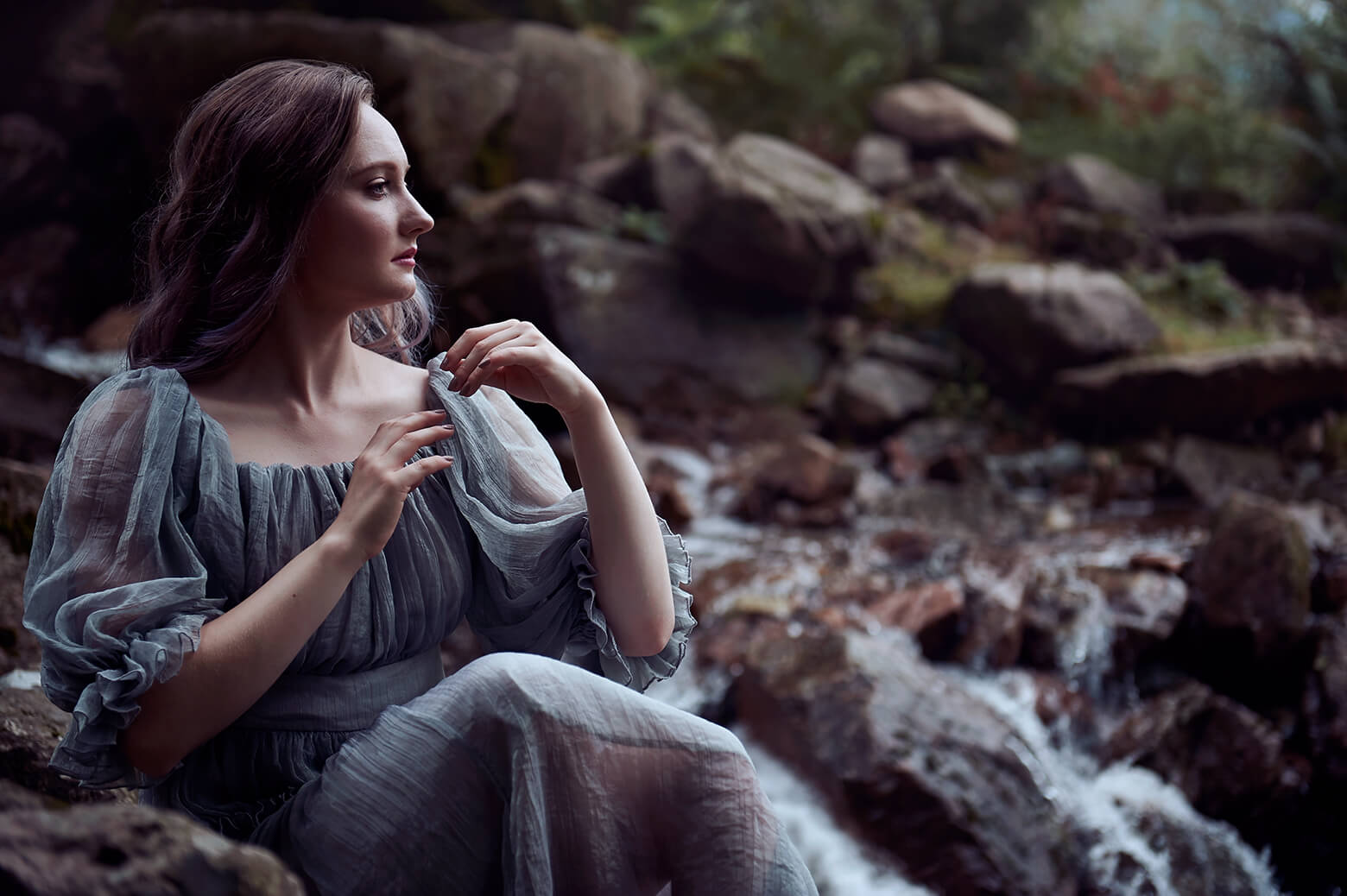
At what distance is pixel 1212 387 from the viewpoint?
6.80 m

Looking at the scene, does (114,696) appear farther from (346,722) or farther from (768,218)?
(768,218)

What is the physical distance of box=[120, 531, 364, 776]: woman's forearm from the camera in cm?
145

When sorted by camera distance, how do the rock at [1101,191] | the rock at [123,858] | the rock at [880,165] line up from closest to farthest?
the rock at [123,858], the rock at [1101,191], the rock at [880,165]

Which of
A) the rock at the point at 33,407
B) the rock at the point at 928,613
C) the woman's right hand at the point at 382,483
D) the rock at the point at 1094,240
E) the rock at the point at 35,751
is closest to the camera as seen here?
the woman's right hand at the point at 382,483

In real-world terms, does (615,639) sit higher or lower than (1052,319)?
higher

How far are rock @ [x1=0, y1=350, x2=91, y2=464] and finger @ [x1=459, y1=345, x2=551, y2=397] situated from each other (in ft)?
10.1

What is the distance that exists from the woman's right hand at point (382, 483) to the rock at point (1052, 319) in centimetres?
668

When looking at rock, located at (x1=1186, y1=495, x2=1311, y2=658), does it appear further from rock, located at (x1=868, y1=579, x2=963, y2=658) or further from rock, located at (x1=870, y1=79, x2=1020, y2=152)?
rock, located at (x1=870, y1=79, x2=1020, y2=152)

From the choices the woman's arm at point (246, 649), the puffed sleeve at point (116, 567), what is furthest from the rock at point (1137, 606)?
the puffed sleeve at point (116, 567)

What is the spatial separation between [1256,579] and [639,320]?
15.8 ft

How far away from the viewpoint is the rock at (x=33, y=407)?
4.13 metres

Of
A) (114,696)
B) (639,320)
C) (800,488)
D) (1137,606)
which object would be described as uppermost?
(114,696)

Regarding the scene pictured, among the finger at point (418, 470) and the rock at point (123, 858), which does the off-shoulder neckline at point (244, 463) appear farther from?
the rock at point (123, 858)

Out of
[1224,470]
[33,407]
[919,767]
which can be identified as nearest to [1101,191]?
[1224,470]
